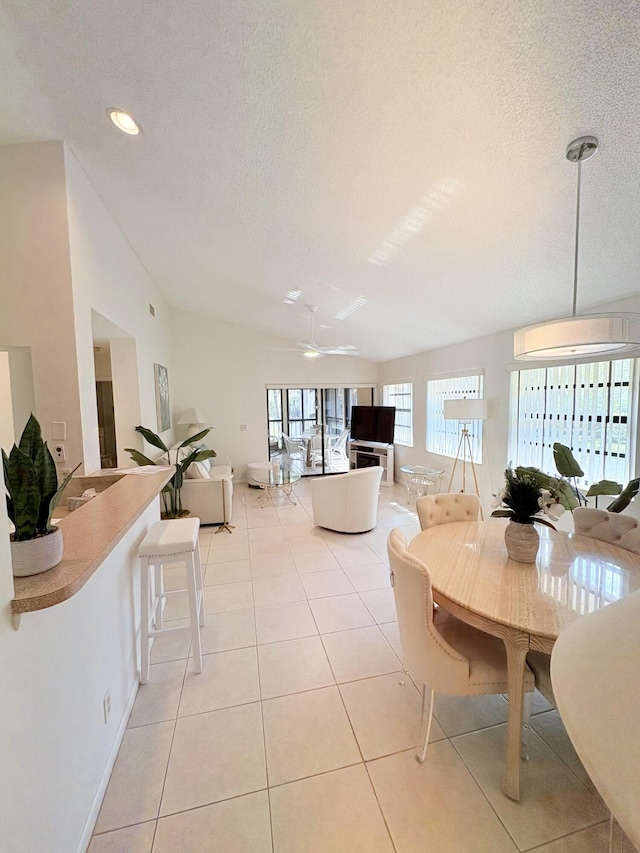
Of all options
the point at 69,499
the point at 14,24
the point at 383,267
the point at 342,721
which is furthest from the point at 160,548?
the point at 383,267

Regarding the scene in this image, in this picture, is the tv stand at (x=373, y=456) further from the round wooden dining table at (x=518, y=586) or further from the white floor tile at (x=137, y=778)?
the white floor tile at (x=137, y=778)

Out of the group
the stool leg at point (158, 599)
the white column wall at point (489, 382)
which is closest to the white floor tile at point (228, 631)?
the stool leg at point (158, 599)

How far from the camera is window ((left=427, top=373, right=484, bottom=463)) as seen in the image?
475 cm

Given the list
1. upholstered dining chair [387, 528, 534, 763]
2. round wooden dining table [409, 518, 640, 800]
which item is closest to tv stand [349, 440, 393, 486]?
round wooden dining table [409, 518, 640, 800]

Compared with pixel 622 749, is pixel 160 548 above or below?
below

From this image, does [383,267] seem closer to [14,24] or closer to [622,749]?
[14,24]

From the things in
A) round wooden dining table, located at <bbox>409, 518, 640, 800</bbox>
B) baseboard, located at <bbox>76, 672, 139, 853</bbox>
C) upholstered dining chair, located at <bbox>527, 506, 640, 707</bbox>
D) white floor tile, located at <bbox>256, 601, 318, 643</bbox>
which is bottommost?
white floor tile, located at <bbox>256, 601, 318, 643</bbox>

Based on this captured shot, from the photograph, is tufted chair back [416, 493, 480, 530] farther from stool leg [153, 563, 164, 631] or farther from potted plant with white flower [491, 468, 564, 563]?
stool leg [153, 563, 164, 631]

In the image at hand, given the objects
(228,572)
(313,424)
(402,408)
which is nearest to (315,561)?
(228,572)

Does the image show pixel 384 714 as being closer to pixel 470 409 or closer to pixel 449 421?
pixel 470 409

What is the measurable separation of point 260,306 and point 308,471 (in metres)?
3.76

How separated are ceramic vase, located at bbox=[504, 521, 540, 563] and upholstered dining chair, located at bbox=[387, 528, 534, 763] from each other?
0.45m

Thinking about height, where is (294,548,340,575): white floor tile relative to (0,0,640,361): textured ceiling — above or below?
below

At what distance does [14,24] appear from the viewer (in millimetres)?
1521
